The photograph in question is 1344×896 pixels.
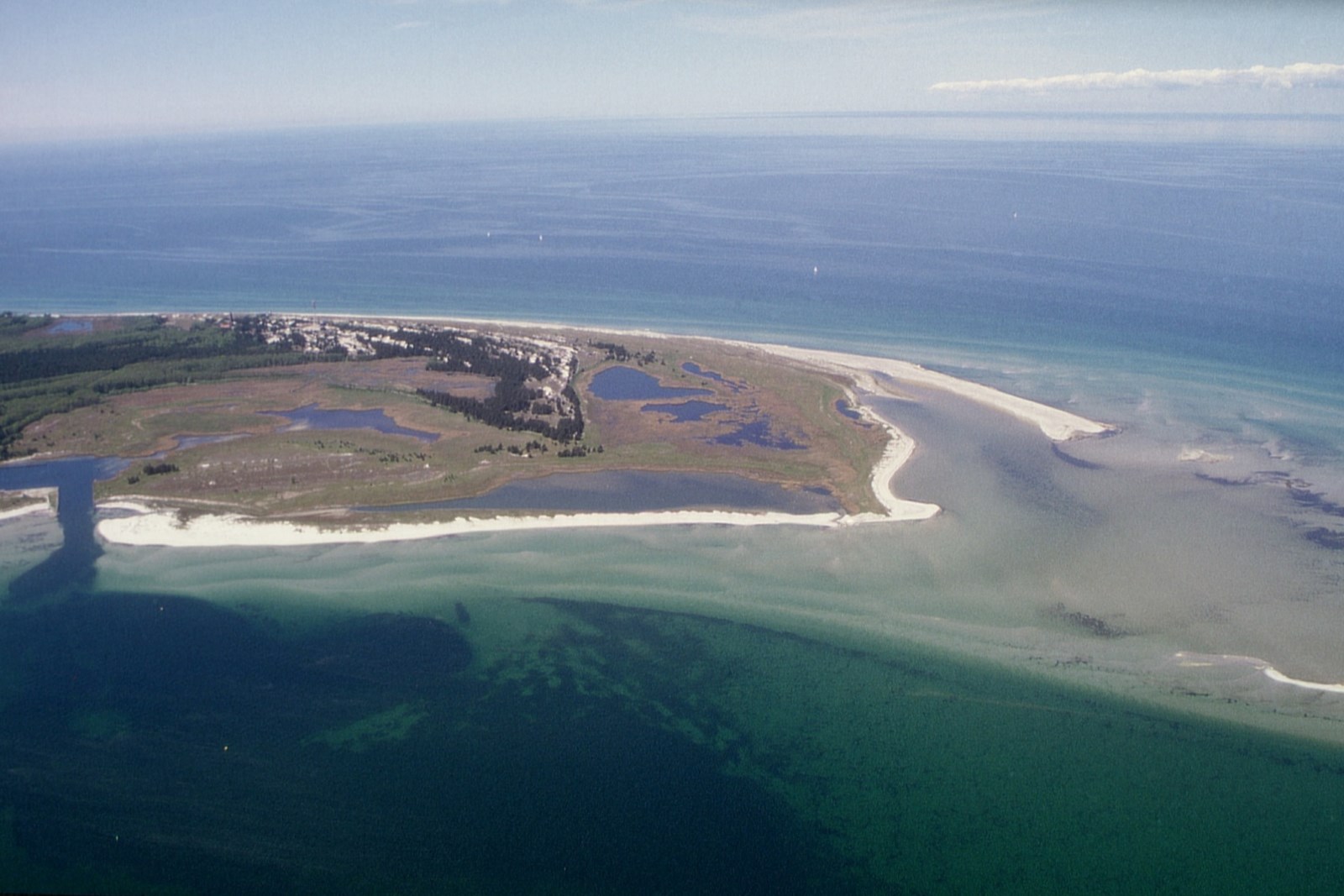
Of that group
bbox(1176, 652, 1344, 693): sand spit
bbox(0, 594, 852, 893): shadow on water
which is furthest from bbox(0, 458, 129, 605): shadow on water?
bbox(1176, 652, 1344, 693): sand spit

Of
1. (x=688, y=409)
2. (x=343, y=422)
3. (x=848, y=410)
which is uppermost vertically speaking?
(x=848, y=410)

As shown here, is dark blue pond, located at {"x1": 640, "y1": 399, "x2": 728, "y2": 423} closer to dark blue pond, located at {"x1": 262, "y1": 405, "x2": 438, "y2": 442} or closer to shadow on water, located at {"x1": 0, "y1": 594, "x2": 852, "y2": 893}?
dark blue pond, located at {"x1": 262, "y1": 405, "x2": 438, "y2": 442}

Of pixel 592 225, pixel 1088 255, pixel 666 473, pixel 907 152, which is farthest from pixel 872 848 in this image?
pixel 907 152

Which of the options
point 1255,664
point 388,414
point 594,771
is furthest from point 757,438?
point 594,771

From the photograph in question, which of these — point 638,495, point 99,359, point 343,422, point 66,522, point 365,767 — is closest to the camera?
point 365,767

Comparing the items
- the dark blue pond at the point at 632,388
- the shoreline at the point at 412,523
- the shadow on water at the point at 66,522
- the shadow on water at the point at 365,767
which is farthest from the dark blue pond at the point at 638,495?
the dark blue pond at the point at 632,388

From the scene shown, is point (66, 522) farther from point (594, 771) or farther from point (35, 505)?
point (594, 771)

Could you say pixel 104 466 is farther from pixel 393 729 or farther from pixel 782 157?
pixel 782 157
